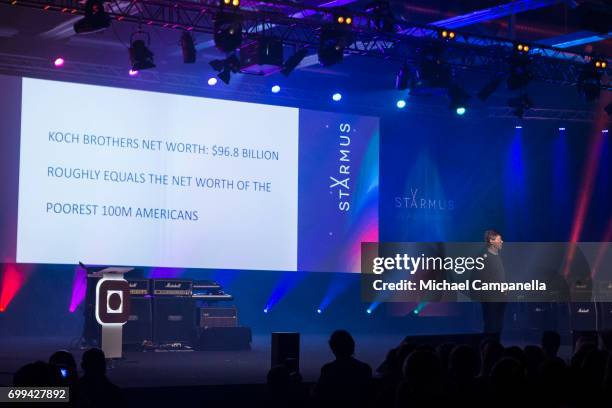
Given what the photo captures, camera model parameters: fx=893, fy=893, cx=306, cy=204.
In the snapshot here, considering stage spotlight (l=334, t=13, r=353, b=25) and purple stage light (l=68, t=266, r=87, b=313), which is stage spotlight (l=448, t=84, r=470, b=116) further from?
purple stage light (l=68, t=266, r=87, b=313)

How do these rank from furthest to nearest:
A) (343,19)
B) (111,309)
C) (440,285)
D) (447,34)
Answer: (440,285)
(447,34)
(343,19)
(111,309)

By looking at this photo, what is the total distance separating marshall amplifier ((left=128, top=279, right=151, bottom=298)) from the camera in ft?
34.8

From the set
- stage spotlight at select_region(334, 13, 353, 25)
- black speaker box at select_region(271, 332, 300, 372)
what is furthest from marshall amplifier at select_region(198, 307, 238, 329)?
black speaker box at select_region(271, 332, 300, 372)

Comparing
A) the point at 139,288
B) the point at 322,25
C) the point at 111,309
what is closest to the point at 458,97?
the point at 322,25

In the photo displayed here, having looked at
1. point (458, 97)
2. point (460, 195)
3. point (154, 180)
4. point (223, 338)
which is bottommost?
point (223, 338)

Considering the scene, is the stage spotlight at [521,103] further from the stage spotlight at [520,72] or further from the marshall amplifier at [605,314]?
the marshall amplifier at [605,314]

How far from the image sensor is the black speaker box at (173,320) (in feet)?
35.1

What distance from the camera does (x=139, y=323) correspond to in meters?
10.5

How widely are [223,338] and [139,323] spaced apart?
40.5 inches

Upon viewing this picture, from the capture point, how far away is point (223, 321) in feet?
36.3

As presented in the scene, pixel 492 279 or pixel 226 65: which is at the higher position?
pixel 226 65

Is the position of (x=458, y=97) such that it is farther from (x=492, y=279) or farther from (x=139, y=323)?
(x=139, y=323)

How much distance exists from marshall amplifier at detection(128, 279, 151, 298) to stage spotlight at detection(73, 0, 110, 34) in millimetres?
3116

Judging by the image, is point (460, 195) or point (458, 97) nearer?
point (458, 97)
